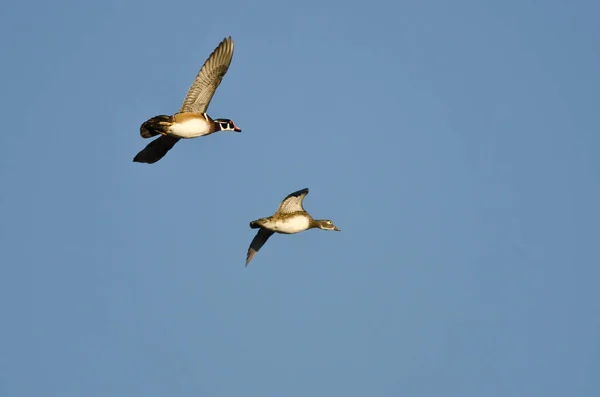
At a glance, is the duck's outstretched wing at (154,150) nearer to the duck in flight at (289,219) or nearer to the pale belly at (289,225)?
the duck in flight at (289,219)

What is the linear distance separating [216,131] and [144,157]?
2801 mm

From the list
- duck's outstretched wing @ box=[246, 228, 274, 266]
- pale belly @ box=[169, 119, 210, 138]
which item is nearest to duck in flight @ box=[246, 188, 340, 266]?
duck's outstretched wing @ box=[246, 228, 274, 266]

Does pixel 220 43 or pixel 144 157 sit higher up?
pixel 220 43

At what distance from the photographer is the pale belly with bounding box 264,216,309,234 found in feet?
122

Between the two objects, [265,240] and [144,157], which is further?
[265,240]

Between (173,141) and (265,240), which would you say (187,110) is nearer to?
(173,141)

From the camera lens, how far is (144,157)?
37.8 meters

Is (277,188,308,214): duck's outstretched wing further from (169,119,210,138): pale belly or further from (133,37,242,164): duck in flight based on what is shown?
(169,119,210,138): pale belly

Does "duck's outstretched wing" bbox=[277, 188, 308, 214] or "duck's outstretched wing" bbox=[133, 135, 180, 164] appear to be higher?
"duck's outstretched wing" bbox=[133, 135, 180, 164]

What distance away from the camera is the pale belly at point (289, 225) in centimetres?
3731

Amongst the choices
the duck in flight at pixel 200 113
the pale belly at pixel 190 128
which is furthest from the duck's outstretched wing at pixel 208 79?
the pale belly at pixel 190 128

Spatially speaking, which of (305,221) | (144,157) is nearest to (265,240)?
(305,221)

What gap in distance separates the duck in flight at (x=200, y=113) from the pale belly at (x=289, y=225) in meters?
3.09

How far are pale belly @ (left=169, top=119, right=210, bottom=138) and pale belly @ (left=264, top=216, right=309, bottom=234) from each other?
3.59 metres
